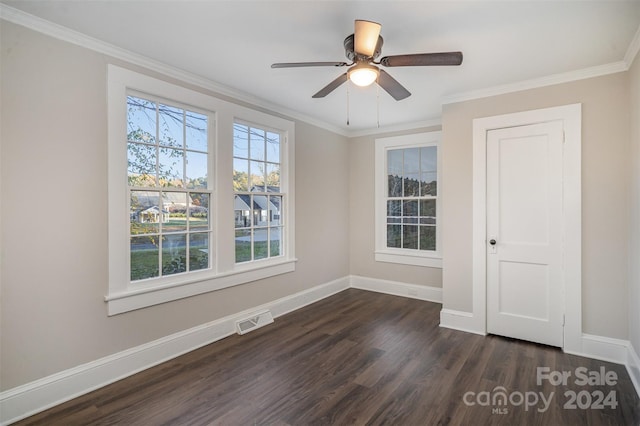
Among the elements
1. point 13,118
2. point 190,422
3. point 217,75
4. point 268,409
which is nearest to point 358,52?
point 217,75

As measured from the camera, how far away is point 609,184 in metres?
2.83

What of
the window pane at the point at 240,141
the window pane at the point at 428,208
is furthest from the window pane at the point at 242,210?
the window pane at the point at 428,208

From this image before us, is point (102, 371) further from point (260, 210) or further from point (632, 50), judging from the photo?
point (632, 50)

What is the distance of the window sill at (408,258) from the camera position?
179 inches

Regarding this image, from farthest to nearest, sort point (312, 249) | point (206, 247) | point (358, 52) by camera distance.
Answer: point (312, 249) → point (206, 247) → point (358, 52)

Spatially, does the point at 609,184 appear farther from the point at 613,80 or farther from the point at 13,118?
the point at 13,118

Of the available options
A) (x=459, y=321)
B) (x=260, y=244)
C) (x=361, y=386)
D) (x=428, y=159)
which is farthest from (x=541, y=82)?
(x=260, y=244)

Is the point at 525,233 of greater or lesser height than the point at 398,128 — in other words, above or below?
below

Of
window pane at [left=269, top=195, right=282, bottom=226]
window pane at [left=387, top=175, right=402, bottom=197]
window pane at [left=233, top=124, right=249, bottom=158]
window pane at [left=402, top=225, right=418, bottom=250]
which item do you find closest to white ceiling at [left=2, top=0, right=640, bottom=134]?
window pane at [left=233, top=124, right=249, bottom=158]

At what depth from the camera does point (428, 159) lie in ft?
15.3

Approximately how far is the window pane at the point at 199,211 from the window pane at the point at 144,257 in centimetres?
40

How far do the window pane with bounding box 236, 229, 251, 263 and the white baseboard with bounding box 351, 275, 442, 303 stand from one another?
224 centimetres

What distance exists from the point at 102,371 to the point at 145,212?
127 cm

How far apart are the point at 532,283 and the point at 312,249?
2646mm
